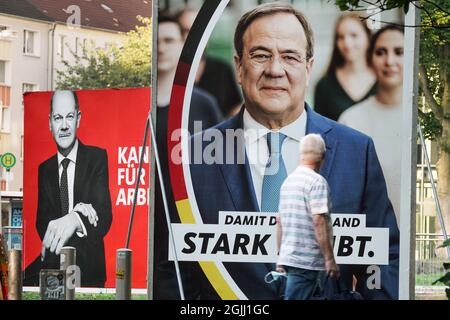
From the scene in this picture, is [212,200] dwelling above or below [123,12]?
below

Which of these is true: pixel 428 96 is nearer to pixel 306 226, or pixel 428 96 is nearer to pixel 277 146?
pixel 277 146

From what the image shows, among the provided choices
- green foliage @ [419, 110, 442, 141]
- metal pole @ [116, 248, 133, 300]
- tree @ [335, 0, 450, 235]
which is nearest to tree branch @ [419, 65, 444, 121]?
tree @ [335, 0, 450, 235]

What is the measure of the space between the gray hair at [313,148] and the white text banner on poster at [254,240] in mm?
549

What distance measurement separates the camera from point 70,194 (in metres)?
15.4

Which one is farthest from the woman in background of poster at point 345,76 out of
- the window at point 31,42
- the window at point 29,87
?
the window at point 31,42

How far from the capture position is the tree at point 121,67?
5525 cm

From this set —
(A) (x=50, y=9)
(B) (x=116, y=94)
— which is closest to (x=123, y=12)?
(A) (x=50, y=9)

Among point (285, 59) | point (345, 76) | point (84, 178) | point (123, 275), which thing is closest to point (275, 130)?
point (285, 59)

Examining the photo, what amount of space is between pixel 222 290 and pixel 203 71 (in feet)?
6.37

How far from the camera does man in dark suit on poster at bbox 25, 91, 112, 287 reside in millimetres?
15461
